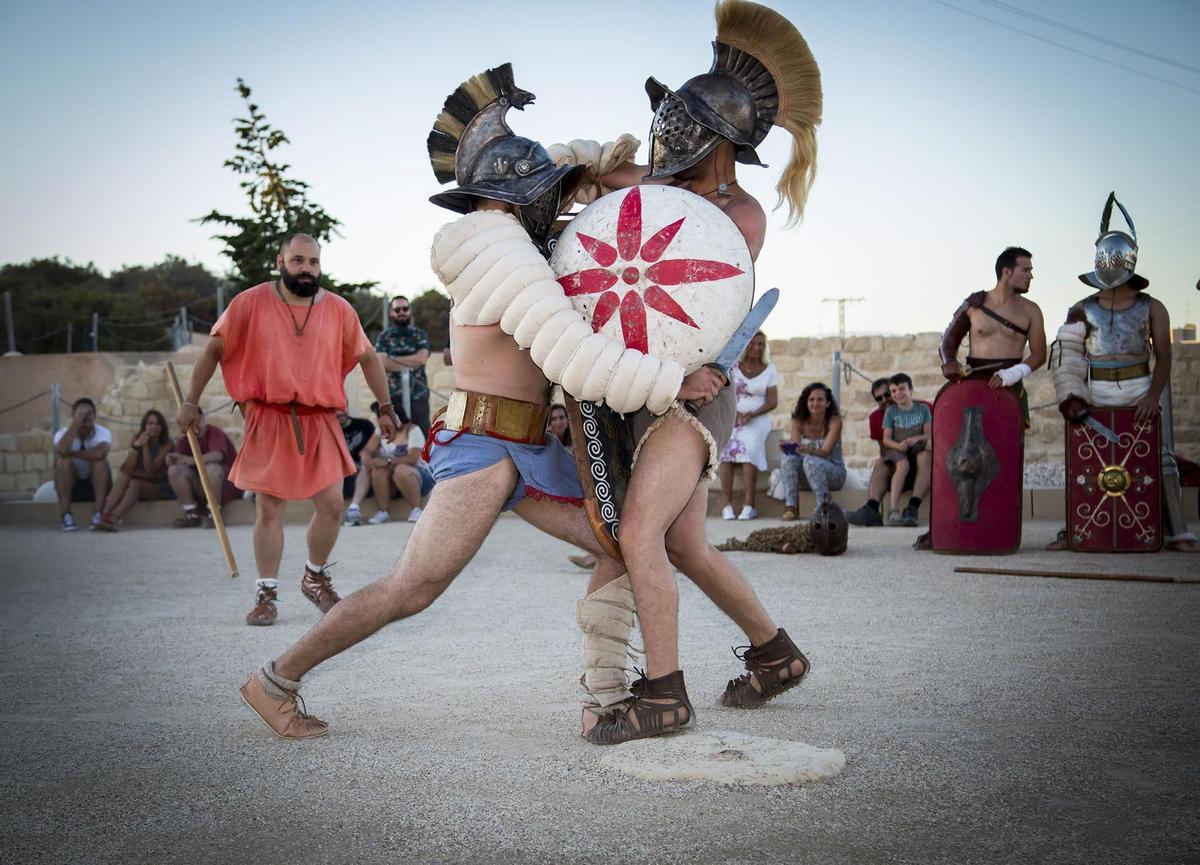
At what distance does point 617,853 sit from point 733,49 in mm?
2440

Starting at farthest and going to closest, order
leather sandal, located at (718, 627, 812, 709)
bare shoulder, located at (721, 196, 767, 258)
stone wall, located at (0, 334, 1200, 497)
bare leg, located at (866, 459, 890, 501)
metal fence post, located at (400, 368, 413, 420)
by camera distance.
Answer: stone wall, located at (0, 334, 1200, 497), metal fence post, located at (400, 368, 413, 420), bare leg, located at (866, 459, 890, 501), leather sandal, located at (718, 627, 812, 709), bare shoulder, located at (721, 196, 767, 258)

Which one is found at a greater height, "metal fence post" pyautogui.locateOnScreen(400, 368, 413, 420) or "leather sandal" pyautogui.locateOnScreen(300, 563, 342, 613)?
"metal fence post" pyautogui.locateOnScreen(400, 368, 413, 420)

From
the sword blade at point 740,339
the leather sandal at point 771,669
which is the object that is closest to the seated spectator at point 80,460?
the leather sandal at point 771,669

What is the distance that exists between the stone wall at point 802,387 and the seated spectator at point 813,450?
17.0ft

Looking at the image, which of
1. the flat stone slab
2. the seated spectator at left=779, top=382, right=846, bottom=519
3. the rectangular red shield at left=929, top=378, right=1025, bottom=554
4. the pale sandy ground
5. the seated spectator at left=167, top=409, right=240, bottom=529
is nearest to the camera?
the pale sandy ground

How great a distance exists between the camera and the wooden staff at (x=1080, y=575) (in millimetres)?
6383

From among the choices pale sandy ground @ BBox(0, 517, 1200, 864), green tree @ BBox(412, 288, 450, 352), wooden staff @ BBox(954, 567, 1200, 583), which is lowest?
pale sandy ground @ BBox(0, 517, 1200, 864)

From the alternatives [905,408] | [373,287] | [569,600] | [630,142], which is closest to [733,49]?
[630,142]

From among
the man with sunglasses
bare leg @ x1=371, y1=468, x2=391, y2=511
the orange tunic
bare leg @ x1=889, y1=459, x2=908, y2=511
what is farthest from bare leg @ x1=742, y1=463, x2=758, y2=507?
the orange tunic

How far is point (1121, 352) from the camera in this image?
821 centimetres

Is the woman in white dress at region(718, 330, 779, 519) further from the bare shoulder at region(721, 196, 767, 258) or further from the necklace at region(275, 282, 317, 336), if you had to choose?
the bare shoulder at region(721, 196, 767, 258)

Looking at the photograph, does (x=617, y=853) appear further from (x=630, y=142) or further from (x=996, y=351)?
(x=996, y=351)

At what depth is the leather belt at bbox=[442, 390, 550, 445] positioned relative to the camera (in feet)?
11.3

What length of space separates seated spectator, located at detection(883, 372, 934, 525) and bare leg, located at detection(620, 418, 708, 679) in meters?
7.68
